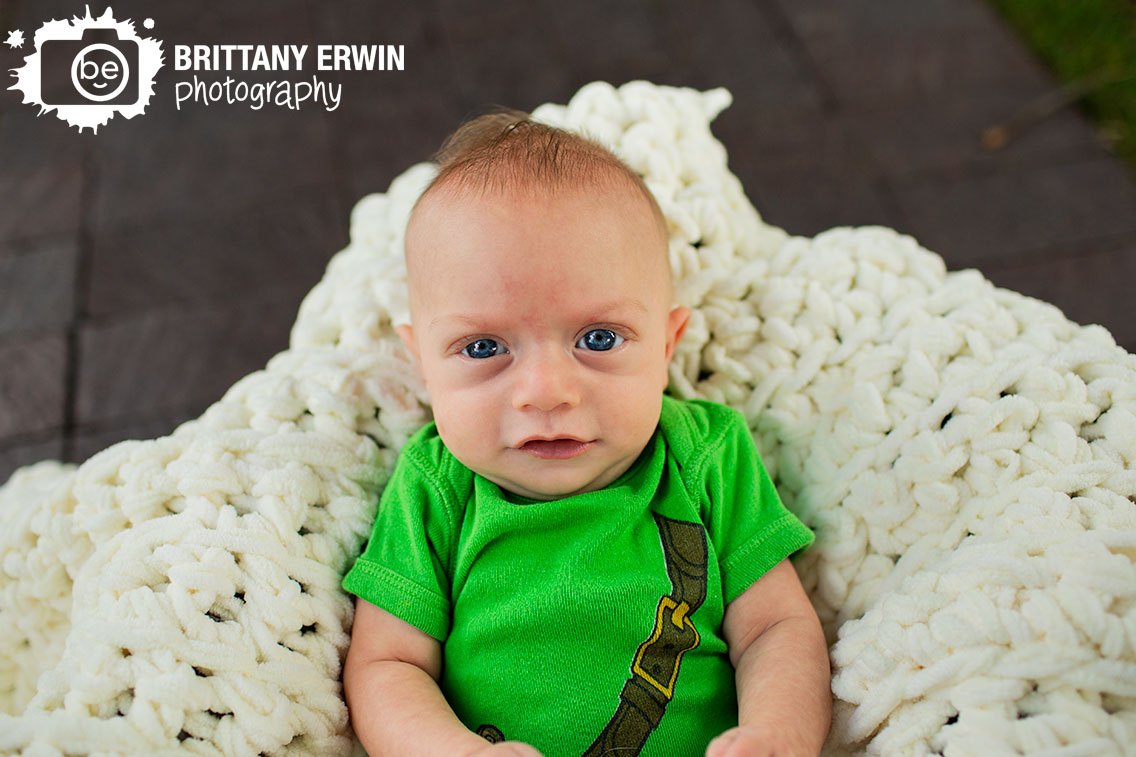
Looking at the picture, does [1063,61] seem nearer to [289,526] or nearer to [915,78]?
[915,78]

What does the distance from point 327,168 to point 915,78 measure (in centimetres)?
122

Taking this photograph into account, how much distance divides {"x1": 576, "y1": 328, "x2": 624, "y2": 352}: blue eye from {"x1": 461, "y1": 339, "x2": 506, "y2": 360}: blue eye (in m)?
0.08

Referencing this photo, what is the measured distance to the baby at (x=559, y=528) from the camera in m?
0.99

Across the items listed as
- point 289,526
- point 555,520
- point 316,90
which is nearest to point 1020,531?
point 555,520

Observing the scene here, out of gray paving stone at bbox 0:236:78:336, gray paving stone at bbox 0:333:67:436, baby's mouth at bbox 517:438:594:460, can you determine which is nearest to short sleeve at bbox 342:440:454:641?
baby's mouth at bbox 517:438:594:460

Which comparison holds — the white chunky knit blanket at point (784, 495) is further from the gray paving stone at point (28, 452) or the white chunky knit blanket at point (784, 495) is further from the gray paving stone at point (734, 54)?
the gray paving stone at point (734, 54)

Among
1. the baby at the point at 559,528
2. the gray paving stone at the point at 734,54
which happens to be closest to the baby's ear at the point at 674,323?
the baby at the point at 559,528

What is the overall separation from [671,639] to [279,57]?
1682mm

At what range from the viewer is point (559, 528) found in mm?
1074

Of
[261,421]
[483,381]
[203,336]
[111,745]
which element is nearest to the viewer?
[111,745]

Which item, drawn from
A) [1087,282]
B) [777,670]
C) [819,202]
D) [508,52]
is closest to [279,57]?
[508,52]

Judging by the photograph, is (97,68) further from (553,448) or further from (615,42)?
(553,448)

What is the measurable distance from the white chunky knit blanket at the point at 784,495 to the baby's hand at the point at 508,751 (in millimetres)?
184

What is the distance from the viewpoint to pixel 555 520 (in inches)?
41.9
